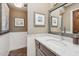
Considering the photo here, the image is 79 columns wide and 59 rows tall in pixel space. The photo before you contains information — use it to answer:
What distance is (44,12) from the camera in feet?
6.01

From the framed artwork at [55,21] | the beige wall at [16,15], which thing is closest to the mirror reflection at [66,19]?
the framed artwork at [55,21]

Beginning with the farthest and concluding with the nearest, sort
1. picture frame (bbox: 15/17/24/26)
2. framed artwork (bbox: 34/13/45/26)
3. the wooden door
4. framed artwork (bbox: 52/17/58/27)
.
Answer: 1. framed artwork (bbox: 52/17/58/27)
2. framed artwork (bbox: 34/13/45/26)
3. picture frame (bbox: 15/17/24/26)
4. the wooden door

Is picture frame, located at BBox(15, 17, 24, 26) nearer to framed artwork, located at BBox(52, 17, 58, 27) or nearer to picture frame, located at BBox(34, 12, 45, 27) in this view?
picture frame, located at BBox(34, 12, 45, 27)

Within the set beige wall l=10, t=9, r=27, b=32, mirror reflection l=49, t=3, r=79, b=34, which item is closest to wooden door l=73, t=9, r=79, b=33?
mirror reflection l=49, t=3, r=79, b=34

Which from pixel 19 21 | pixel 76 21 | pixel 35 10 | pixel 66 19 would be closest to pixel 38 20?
pixel 35 10

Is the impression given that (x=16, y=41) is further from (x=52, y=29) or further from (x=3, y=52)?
(x=52, y=29)

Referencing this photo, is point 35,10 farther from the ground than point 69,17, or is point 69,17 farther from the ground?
point 35,10

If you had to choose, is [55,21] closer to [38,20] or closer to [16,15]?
[38,20]

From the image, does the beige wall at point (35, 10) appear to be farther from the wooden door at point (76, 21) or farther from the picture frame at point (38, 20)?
the wooden door at point (76, 21)

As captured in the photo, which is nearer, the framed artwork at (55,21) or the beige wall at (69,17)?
the beige wall at (69,17)

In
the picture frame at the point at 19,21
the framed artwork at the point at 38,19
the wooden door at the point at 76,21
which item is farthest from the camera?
the framed artwork at the point at 38,19

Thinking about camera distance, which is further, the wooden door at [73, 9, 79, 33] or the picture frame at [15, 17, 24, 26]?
the picture frame at [15, 17, 24, 26]

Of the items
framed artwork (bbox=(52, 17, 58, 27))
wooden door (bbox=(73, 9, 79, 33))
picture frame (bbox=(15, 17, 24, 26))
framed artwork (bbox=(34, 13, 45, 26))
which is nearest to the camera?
wooden door (bbox=(73, 9, 79, 33))

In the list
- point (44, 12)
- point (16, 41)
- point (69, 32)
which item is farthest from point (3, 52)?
point (69, 32)
